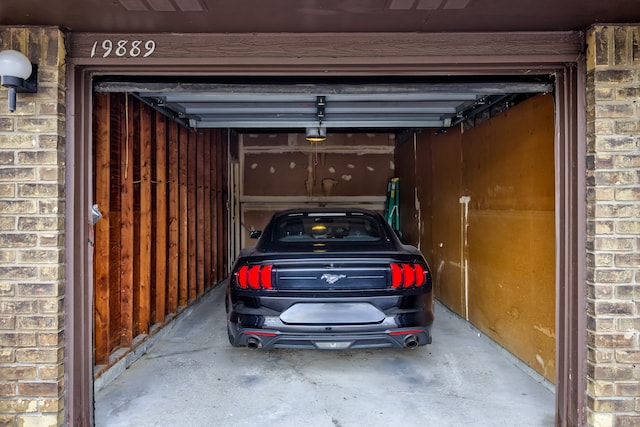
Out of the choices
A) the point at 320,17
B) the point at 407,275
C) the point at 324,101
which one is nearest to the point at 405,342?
the point at 407,275

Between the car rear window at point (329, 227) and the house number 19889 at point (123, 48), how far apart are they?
2017 millimetres

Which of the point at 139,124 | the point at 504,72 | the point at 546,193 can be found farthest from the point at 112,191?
the point at 546,193

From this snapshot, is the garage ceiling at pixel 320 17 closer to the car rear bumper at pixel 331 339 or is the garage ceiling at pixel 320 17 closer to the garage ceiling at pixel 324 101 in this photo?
the garage ceiling at pixel 324 101

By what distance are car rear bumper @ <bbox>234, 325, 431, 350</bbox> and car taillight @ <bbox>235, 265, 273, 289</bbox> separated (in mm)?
321

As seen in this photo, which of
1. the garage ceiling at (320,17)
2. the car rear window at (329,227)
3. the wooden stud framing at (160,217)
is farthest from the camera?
the wooden stud framing at (160,217)

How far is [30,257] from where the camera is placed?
2354mm

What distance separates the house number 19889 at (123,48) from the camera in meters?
2.44

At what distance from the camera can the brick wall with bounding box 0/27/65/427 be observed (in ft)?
7.72

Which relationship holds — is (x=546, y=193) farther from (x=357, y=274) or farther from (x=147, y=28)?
(x=147, y=28)

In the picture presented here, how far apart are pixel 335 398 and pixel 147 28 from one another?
2624 millimetres

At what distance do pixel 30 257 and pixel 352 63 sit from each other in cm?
204

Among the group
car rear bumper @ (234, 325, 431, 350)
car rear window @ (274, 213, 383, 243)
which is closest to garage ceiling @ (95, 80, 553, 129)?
car rear window @ (274, 213, 383, 243)

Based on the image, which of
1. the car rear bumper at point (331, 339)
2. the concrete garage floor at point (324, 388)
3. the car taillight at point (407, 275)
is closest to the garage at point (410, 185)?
the concrete garage floor at point (324, 388)

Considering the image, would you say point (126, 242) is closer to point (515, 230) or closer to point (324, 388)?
point (324, 388)
